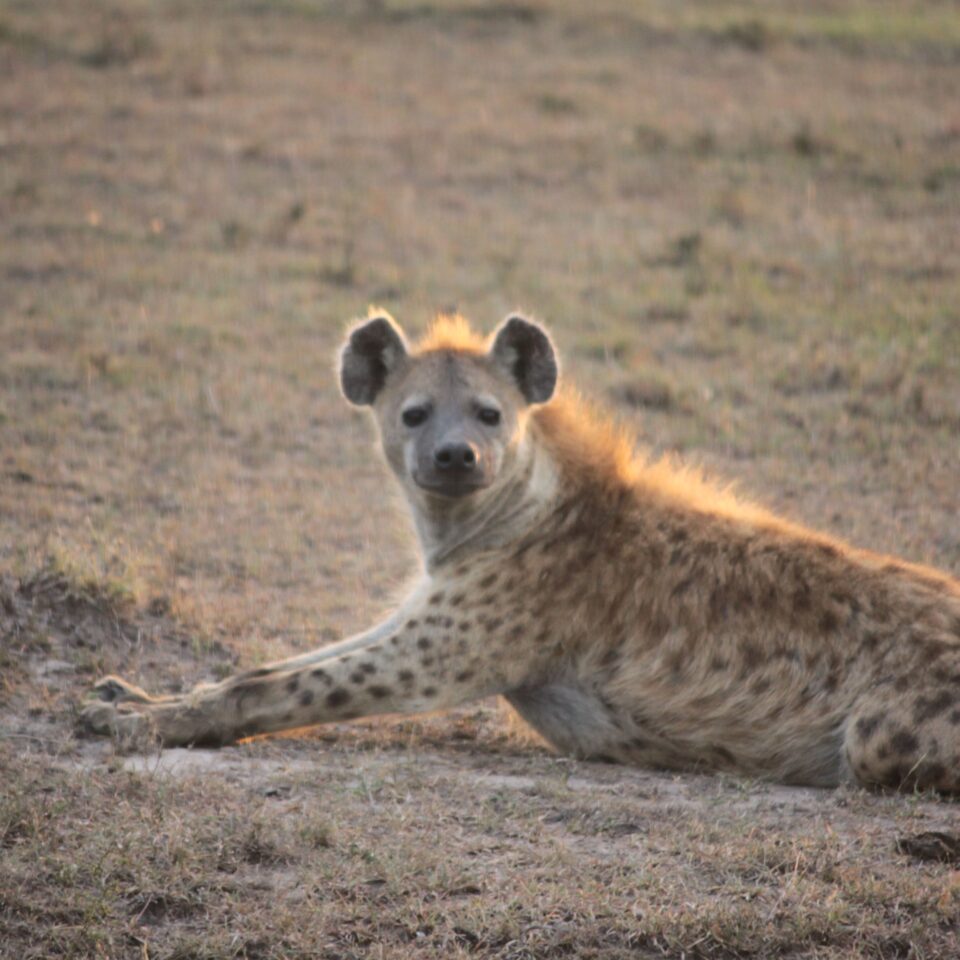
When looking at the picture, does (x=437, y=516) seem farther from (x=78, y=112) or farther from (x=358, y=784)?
(x=78, y=112)

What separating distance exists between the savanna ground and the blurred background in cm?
3

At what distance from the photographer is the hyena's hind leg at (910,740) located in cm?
362

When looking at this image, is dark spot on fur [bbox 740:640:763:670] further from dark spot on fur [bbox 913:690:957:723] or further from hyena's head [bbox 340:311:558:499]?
hyena's head [bbox 340:311:558:499]

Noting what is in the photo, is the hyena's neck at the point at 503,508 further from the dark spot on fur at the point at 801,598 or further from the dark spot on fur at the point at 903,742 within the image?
the dark spot on fur at the point at 903,742

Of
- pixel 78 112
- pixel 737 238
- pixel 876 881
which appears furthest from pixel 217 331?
Answer: pixel 876 881

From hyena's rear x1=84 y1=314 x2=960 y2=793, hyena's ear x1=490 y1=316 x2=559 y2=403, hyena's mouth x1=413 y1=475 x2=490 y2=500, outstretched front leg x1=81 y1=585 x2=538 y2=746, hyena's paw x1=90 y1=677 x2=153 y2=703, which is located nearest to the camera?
hyena's rear x1=84 y1=314 x2=960 y2=793

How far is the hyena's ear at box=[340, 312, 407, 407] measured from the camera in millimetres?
4523

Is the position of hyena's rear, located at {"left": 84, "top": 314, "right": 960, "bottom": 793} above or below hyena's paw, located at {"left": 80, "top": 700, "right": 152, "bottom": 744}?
above

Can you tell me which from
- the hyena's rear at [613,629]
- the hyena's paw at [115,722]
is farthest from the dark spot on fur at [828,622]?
the hyena's paw at [115,722]

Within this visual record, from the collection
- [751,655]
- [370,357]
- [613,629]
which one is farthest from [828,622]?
[370,357]

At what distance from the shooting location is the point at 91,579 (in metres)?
4.65

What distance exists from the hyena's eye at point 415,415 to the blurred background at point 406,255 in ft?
2.66

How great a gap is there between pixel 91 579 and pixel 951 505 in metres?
3.21

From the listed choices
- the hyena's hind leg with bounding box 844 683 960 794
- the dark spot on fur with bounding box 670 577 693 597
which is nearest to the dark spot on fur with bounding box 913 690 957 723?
the hyena's hind leg with bounding box 844 683 960 794
